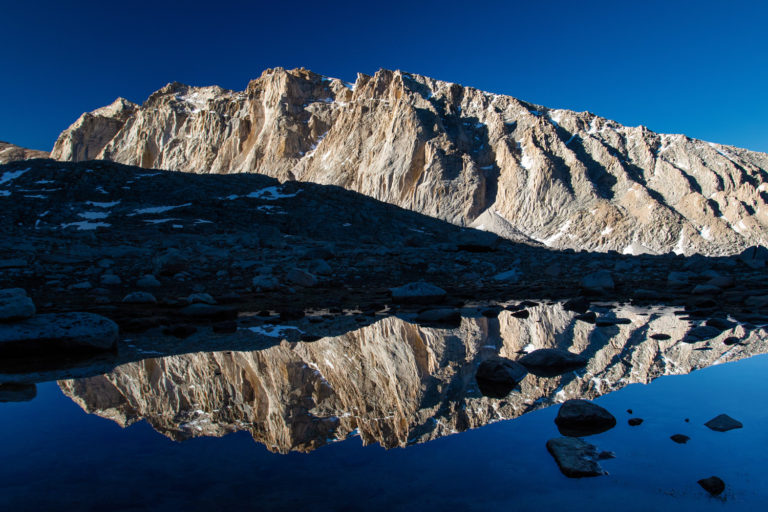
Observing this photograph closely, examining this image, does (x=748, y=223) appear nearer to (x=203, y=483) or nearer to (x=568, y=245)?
(x=568, y=245)

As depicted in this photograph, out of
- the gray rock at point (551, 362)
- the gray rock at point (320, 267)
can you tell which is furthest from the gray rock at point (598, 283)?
the gray rock at point (320, 267)

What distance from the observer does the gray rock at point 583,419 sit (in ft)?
13.2

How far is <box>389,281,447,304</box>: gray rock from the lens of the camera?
11.7 metres

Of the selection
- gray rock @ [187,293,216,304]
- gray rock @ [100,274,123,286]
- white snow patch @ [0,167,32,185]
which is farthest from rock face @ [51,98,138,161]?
gray rock @ [187,293,216,304]

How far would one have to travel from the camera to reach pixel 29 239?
1708cm

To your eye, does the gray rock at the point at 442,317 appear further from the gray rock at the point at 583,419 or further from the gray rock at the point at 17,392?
the gray rock at the point at 17,392

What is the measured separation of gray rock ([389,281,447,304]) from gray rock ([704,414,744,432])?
7825 mm

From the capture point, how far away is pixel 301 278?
1431cm

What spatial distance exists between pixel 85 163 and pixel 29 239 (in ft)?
67.1

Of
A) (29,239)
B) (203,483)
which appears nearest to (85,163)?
(29,239)

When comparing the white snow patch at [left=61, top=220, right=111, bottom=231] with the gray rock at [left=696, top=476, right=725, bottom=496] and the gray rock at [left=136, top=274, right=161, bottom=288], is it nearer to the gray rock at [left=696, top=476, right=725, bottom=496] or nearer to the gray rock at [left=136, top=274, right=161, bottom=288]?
the gray rock at [left=136, top=274, right=161, bottom=288]

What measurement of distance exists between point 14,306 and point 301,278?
8096mm

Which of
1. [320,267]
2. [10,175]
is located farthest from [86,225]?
[320,267]

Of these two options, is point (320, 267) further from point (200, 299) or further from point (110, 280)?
point (110, 280)
